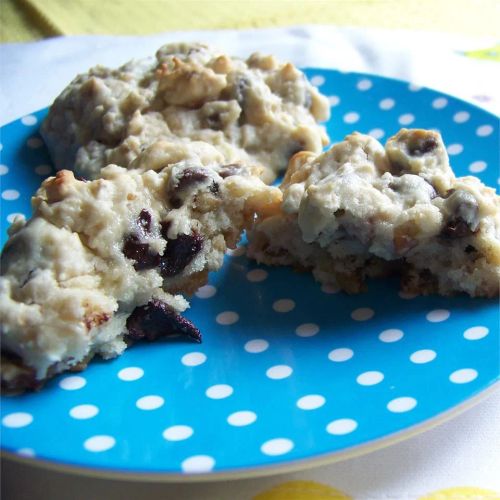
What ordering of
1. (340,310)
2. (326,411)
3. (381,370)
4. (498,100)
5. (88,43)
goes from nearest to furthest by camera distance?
(326,411), (381,370), (340,310), (498,100), (88,43)

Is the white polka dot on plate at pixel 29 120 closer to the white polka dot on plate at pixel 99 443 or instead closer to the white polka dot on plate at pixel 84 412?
the white polka dot on plate at pixel 84 412

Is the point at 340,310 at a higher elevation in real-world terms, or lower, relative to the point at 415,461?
higher

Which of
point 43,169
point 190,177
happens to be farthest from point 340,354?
point 43,169

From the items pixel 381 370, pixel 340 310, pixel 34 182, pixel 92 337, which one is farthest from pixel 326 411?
pixel 34 182

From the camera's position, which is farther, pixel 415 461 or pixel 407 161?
pixel 407 161

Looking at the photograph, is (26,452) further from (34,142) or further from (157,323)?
(34,142)

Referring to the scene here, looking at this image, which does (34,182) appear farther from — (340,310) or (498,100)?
(498,100)
